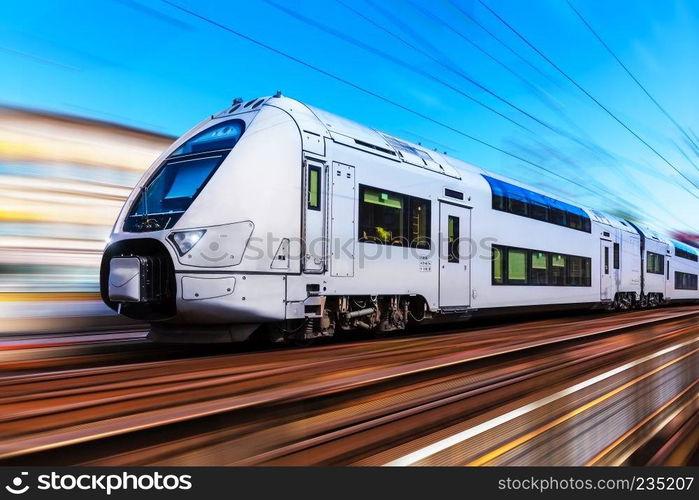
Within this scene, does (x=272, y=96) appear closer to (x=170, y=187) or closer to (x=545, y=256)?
(x=170, y=187)

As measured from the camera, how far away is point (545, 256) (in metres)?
13.5

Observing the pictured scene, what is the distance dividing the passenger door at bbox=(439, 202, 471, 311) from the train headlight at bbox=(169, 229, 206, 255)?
4.74 m

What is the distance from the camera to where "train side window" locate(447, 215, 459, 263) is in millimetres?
9875

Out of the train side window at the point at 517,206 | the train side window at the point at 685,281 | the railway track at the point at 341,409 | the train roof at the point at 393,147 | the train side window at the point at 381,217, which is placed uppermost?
the train roof at the point at 393,147

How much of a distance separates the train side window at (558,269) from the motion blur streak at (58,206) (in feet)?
32.5

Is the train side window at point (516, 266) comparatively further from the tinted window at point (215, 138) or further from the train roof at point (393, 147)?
the tinted window at point (215, 138)

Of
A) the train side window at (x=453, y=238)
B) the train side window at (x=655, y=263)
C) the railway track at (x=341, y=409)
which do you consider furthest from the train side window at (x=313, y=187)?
the train side window at (x=655, y=263)

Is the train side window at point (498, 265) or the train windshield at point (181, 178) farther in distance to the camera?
the train side window at point (498, 265)

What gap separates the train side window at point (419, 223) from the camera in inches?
351

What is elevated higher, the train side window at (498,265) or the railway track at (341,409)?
the train side window at (498,265)

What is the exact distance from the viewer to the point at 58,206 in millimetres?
9500

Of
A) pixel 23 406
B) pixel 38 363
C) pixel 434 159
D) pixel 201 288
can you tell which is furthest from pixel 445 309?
pixel 23 406

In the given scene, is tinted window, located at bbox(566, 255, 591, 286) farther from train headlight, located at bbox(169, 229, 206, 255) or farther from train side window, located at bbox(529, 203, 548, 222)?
train headlight, located at bbox(169, 229, 206, 255)

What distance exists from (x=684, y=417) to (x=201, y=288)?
511cm
